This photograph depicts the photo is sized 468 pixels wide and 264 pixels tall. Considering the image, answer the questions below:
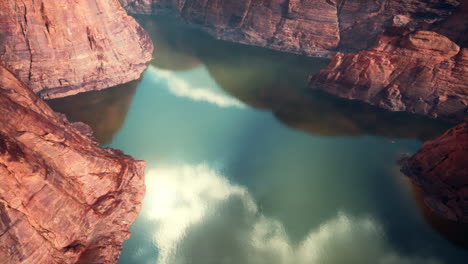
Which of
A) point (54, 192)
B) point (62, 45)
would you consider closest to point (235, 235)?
point (54, 192)

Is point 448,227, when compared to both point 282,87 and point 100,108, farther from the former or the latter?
point 100,108

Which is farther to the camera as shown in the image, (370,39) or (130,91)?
(370,39)

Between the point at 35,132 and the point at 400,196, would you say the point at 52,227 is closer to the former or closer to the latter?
the point at 35,132

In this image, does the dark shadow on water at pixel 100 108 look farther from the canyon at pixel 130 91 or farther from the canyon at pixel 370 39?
the canyon at pixel 370 39

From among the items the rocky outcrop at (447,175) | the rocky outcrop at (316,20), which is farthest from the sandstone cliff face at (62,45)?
the rocky outcrop at (447,175)

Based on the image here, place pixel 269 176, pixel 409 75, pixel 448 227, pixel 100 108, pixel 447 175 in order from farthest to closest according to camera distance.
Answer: pixel 409 75 < pixel 100 108 < pixel 269 176 < pixel 447 175 < pixel 448 227
